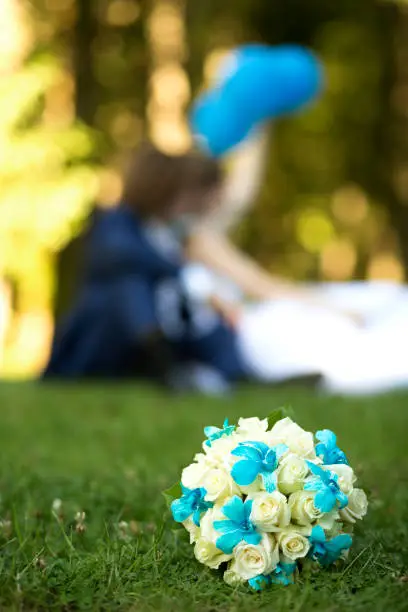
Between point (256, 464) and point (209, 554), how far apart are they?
21 cm

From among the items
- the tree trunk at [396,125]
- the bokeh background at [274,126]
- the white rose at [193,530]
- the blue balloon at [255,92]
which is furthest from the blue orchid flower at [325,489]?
the tree trunk at [396,125]

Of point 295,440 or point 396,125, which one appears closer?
point 295,440

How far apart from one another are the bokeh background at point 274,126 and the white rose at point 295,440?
11.5m

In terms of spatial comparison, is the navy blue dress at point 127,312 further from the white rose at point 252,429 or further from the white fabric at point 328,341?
the white rose at point 252,429

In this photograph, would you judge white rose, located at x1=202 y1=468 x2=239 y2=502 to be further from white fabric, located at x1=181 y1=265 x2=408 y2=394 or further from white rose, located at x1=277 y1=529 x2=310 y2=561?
white fabric, located at x1=181 y1=265 x2=408 y2=394

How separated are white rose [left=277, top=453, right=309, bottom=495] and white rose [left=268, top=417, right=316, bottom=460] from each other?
0.20 feet

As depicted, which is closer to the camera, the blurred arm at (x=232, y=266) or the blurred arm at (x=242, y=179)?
the blurred arm at (x=232, y=266)

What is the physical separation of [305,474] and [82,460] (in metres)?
2.22

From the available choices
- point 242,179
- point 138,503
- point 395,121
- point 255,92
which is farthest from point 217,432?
point 395,121

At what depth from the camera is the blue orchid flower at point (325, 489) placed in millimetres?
2152

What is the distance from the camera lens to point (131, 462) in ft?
13.8

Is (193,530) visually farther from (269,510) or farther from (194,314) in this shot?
(194,314)

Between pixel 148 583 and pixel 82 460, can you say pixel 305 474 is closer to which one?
pixel 148 583

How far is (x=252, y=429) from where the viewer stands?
230 centimetres
